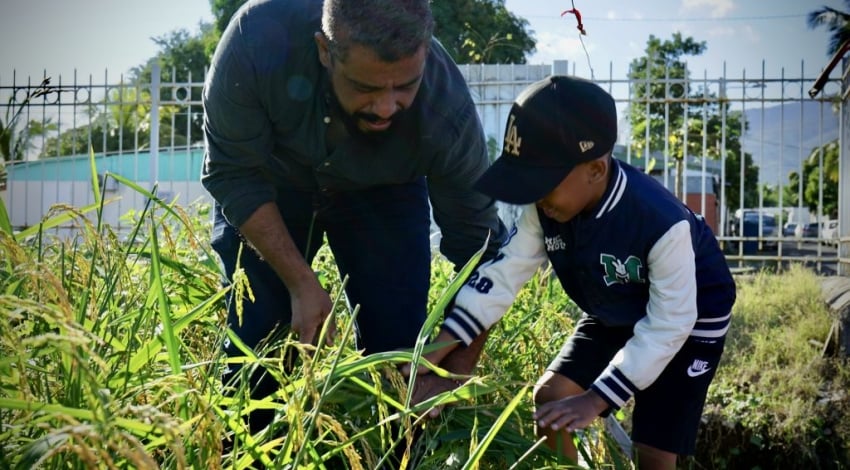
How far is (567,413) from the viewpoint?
2.20 m

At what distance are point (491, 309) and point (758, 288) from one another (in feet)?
18.9

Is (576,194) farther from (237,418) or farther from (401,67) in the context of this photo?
(237,418)

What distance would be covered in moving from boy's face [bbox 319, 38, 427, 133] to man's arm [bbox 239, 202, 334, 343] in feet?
1.32

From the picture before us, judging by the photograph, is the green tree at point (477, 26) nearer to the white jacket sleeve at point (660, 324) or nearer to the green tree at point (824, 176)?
the green tree at point (824, 176)

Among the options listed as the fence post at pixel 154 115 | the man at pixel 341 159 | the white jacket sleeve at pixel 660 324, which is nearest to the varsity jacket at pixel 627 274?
the white jacket sleeve at pixel 660 324

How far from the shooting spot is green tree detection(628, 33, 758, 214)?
940 centimetres

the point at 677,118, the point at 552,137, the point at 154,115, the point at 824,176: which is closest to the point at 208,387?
the point at 552,137

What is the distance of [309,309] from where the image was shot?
7.69 ft

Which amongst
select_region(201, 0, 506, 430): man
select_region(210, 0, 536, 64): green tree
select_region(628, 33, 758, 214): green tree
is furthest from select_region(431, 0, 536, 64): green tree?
select_region(201, 0, 506, 430): man

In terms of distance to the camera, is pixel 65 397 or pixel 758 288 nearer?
pixel 65 397

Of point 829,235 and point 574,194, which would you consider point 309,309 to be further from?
point 829,235

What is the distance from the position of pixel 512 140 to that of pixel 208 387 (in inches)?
48.1

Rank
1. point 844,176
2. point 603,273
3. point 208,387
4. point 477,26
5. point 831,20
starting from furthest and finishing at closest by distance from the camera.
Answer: point 831,20
point 477,26
point 844,176
point 603,273
point 208,387

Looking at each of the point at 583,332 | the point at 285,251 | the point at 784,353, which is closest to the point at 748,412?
the point at 784,353
